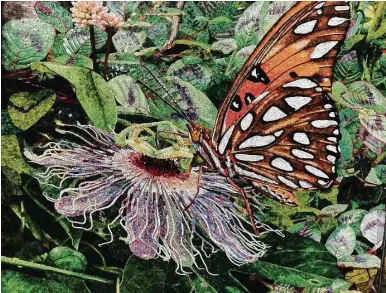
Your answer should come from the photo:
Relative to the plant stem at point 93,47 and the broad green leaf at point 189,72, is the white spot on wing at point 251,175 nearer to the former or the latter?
the broad green leaf at point 189,72

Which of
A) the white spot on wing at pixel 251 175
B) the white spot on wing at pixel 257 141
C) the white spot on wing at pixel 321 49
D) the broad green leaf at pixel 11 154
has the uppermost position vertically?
the white spot on wing at pixel 321 49

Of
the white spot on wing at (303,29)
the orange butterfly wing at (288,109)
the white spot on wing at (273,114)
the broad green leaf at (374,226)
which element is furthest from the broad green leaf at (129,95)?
the broad green leaf at (374,226)

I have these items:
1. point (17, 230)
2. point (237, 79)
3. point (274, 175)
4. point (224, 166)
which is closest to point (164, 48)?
point (237, 79)

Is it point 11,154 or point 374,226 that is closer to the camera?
point 11,154

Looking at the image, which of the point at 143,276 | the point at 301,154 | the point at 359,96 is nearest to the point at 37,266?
the point at 143,276

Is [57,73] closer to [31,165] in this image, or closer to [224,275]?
[31,165]

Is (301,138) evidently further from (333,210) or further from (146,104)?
(146,104)
